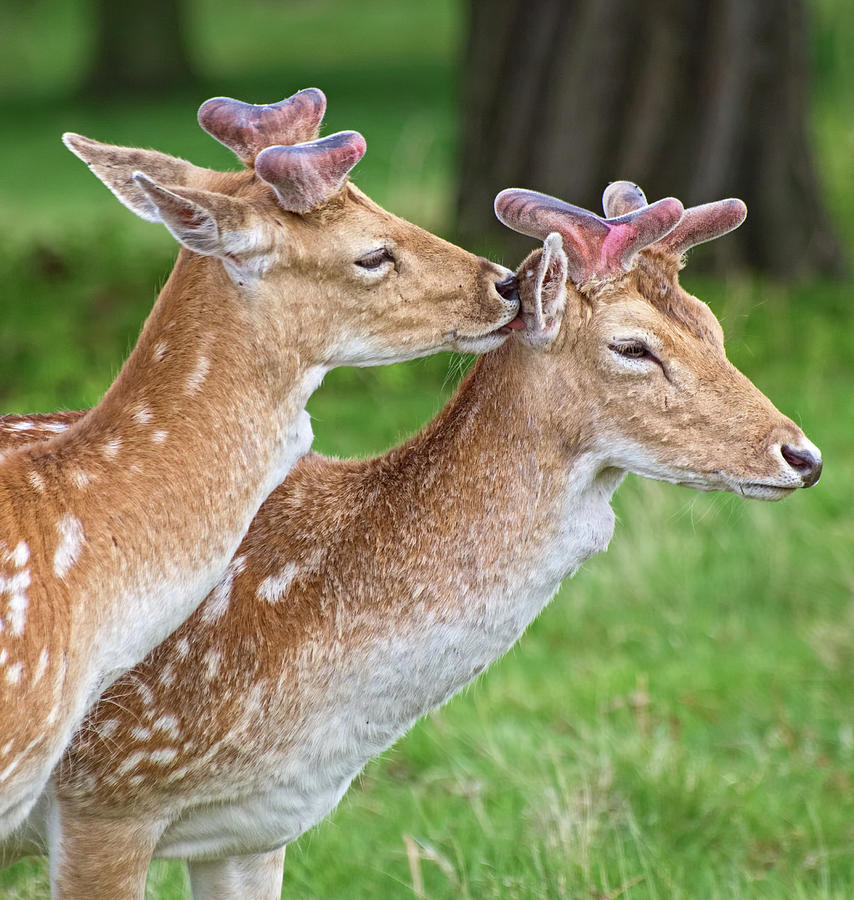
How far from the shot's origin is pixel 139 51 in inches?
974

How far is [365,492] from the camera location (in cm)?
391

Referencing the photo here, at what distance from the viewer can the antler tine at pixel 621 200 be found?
402cm

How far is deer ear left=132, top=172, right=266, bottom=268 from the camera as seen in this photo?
326 centimetres

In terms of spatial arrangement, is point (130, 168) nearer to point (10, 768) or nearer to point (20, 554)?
point (20, 554)

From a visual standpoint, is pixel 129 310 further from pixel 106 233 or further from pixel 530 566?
pixel 530 566

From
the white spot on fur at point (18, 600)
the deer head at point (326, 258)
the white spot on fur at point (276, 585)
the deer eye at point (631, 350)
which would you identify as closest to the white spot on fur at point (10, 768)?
the white spot on fur at point (18, 600)

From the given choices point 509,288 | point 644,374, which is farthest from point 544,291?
point 644,374

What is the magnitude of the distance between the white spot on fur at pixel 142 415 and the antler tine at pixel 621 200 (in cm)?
129

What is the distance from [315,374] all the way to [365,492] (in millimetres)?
499

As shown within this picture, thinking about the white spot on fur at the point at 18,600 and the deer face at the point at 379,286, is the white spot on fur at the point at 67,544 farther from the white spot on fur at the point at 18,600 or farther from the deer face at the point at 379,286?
the deer face at the point at 379,286

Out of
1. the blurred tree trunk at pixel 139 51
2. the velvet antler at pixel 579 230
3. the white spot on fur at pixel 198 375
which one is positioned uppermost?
the blurred tree trunk at pixel 139 51

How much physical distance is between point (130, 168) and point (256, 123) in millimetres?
315

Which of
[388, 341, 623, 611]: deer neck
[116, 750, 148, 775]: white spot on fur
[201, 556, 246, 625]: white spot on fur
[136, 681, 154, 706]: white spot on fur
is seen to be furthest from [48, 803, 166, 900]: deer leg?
[388, 341, 623, 611]: deer neck

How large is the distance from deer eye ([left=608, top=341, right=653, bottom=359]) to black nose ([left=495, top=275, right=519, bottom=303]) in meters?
0.25
